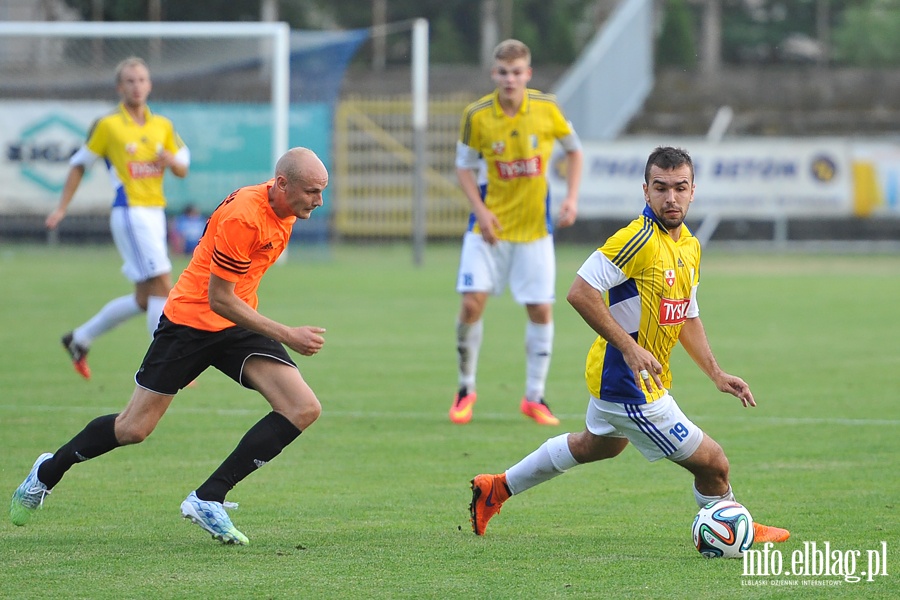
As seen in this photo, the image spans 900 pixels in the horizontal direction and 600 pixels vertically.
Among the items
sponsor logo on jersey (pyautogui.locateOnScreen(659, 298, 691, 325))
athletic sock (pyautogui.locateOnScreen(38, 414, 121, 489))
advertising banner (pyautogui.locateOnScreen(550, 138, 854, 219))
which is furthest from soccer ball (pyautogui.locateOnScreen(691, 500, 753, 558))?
advertising banner (pyautogui.locateOnScreen(550, 138, 854, 219))

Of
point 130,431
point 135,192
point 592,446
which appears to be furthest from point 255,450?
point 135,192

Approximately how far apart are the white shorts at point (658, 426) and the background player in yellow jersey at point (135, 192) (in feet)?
19.6

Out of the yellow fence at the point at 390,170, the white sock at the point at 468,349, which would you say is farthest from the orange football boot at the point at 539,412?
the yellow fence at the point at 390,170

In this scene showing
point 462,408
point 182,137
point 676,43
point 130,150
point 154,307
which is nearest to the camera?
point 462,408

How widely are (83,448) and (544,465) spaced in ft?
6.68

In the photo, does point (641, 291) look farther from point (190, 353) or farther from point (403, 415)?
point (403, 415)

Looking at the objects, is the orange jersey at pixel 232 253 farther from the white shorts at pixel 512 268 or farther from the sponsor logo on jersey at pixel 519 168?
the sponsor logo on jersey at pixel 519 168

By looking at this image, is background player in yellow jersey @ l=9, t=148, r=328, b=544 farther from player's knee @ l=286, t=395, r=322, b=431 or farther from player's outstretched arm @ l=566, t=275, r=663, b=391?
player's outstretched arm @ l=566, t=275, r=663, b=391

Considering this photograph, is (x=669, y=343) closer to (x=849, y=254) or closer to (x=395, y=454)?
(x=395, y=454)

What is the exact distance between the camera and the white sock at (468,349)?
969 cm

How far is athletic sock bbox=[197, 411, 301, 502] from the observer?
589 cm

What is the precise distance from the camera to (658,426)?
18.3ft

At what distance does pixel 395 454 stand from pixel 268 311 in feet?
27.6

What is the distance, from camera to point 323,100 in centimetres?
2588
